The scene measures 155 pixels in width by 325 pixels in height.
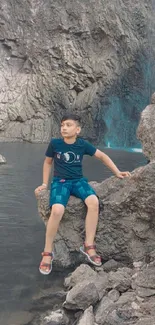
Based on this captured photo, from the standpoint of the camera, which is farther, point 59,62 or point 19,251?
point 59,62

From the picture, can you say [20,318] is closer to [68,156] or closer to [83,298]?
[83,298]

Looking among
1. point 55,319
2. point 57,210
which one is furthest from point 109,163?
point 55,319

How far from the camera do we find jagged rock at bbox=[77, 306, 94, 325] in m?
2.88

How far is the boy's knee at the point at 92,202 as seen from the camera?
437 cm

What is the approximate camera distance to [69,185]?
14.9ft

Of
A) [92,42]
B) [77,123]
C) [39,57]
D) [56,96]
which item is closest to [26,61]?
[39,57]

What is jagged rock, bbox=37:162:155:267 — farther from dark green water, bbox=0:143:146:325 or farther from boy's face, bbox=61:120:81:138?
boy's face, bbox=61:120:81:138

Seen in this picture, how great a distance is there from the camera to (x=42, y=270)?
411 cm

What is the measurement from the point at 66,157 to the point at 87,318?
7.26 ft

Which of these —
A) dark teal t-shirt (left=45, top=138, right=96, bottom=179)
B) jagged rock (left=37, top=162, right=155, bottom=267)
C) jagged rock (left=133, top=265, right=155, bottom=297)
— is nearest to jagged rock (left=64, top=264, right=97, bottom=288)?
jagged rock (left=133, top=265, right=155, bottom=297)

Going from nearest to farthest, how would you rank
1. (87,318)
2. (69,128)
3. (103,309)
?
(87,318), (103,309), (69,128)

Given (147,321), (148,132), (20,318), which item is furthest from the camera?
(148,132)

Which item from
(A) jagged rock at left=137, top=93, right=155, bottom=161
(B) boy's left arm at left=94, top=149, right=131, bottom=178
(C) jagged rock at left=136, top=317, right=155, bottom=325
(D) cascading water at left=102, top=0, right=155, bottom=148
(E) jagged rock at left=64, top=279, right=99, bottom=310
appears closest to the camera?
(C) jagged rock at left=136, top=317, right=155, bottom=325

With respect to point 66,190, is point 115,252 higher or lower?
lower
